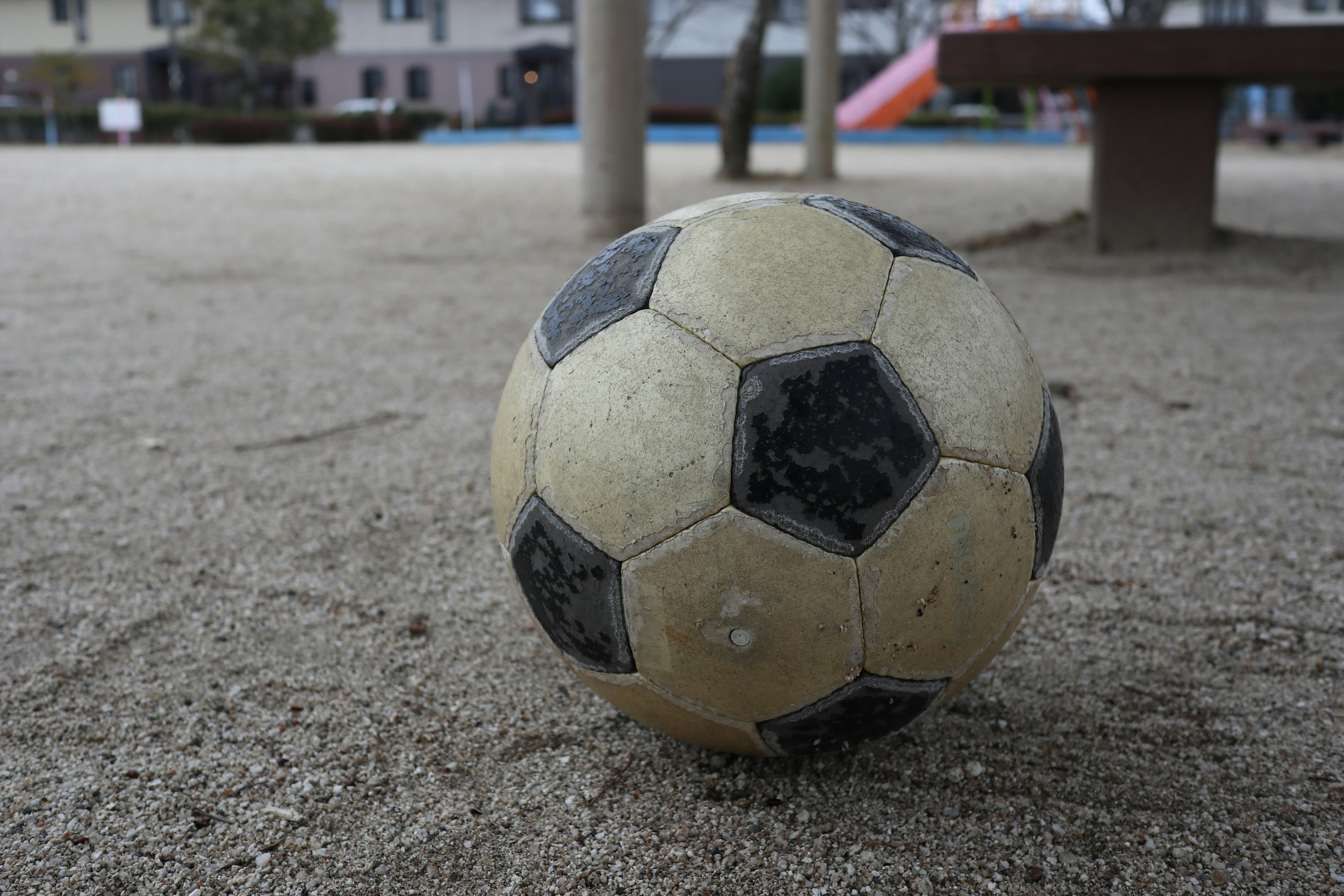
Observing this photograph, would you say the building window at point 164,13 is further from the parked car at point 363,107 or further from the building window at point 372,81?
the building window at point 372,81

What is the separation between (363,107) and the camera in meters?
36.0

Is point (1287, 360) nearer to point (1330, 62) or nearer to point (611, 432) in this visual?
point (1330, 62)

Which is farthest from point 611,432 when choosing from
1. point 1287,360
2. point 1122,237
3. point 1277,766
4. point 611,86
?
point 1122,237

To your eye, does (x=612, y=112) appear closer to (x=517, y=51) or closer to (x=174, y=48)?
(x=517, y=51)

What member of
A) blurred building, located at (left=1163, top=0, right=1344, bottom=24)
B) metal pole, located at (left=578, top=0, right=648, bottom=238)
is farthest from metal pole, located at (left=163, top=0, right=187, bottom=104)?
metal pole, located at (left=578, top=0, right=648, bottom=238)

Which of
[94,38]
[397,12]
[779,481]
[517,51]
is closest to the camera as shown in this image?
[779,481]

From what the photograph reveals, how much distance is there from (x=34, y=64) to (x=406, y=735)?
136 ft

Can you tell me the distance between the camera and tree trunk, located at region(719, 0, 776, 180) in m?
12.3

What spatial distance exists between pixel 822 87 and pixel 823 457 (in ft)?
38.4

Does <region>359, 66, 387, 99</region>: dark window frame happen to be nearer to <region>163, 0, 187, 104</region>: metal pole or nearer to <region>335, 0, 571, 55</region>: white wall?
<region>335, 0, 571, 55</region>: white wall

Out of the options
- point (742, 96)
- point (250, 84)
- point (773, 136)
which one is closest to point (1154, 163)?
point (742, 96)

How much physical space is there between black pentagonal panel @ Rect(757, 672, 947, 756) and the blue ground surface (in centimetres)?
2345

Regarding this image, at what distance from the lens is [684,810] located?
Result: 1727mm

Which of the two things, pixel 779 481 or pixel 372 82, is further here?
pixel 372 82
